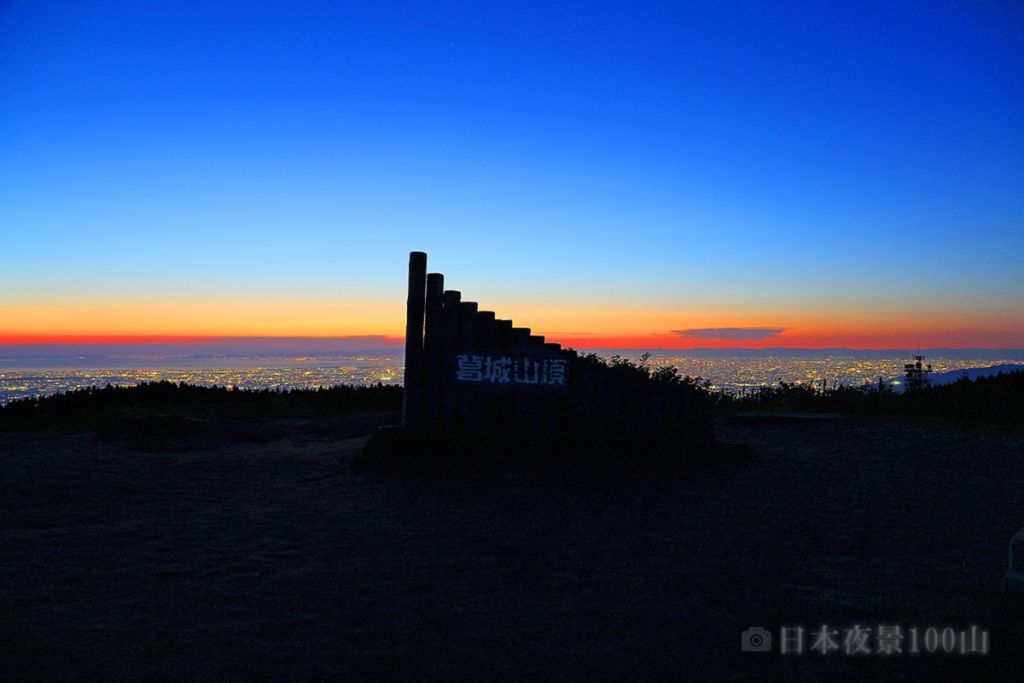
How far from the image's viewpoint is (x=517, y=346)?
1070 cm

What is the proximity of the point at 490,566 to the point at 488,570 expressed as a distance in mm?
102

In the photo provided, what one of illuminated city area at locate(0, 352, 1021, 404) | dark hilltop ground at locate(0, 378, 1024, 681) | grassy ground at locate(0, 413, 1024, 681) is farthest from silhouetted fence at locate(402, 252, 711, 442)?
illuminated city area at locate(0, 352, 1021, 404)

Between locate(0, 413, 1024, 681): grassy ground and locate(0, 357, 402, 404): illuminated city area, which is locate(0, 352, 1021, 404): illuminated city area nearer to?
locate(0, 357, 402, 404): illuminated city area

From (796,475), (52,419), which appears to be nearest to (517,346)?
(796,475)

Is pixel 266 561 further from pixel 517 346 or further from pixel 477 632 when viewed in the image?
pixel 517 346

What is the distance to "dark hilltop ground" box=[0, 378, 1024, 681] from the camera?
3557 mm

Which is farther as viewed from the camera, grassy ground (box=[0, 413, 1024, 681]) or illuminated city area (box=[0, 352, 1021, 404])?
illuminated city area (box=[0, 352, 1021, 404])

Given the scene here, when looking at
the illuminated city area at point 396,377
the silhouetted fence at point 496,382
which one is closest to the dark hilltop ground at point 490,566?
the silhouetted fence at point 496,382

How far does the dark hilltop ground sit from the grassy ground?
2cm

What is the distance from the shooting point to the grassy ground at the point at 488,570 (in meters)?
3.55

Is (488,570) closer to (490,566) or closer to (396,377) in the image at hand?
(490,566)

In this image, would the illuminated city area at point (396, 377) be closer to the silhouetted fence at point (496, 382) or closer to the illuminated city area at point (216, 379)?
the illuminated city area at point (216, 379)

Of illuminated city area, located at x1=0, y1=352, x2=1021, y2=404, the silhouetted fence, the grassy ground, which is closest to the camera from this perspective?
the grassy ground

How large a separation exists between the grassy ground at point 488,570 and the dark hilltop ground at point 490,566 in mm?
24
